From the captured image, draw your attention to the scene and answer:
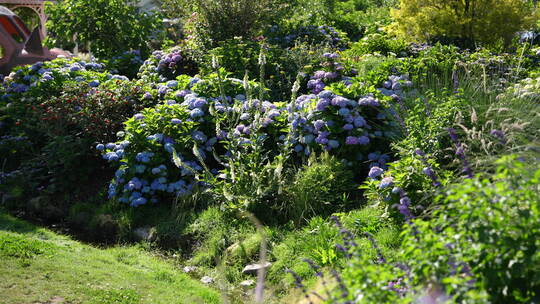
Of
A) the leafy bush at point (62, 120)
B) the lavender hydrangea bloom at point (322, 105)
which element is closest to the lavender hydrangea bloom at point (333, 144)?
the lavender hydrangea bloom at point (322, 105)

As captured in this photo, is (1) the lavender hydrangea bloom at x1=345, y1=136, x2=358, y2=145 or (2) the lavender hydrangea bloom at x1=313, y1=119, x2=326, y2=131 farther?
(2) the lavender hydrangea bloom at x1=313, y1=119, x2=326, y2=131

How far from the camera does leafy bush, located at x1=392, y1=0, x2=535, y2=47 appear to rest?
9531mm

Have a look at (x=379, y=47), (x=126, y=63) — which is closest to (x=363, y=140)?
(x=379, y=47)

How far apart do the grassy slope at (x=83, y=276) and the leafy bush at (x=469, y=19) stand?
6.49 m

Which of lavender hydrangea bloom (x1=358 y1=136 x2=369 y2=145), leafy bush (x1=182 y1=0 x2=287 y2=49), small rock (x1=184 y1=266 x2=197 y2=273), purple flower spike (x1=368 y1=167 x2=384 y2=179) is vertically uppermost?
leafy bush (x1=182 y1=0 x2=287 y2=49)

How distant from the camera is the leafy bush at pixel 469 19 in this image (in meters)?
9.53

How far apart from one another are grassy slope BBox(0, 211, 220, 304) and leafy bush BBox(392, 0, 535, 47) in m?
6.49

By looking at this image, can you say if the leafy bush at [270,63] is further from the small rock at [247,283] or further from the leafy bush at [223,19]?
the small rock at [247,283]

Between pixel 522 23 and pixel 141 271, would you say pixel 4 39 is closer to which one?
pixel 141 271

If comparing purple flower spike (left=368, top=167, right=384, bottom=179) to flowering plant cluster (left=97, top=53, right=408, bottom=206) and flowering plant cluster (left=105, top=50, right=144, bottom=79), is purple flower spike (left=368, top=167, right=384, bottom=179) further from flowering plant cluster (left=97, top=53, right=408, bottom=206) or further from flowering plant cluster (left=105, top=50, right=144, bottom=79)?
flowering plant cluster (left=105, top=50, right=144, bottom=79)

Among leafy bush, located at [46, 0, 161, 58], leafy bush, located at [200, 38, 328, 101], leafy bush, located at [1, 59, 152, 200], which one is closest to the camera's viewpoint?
leafy bush, located at [1, 59, 152, 200]

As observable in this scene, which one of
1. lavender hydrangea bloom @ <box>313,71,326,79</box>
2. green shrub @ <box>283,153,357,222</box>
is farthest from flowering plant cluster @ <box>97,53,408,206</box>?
lavender hydrangea bloom @ <box>313,71,326,79</box>

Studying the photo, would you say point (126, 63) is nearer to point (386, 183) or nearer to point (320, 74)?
point (320, 74)

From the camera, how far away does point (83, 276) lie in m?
4.79
